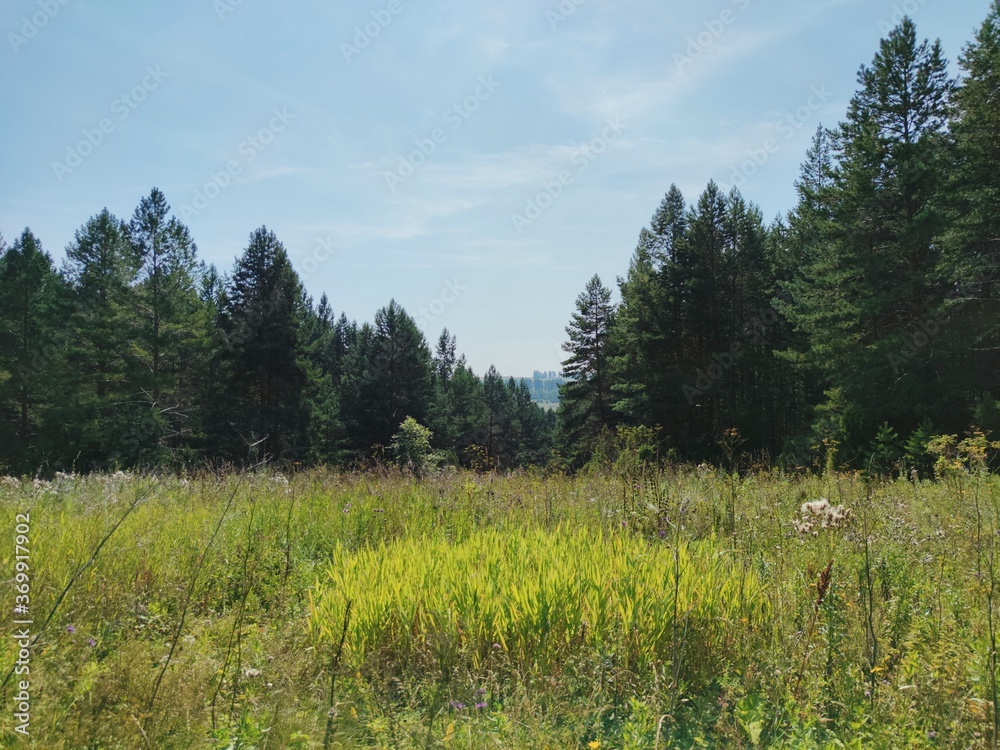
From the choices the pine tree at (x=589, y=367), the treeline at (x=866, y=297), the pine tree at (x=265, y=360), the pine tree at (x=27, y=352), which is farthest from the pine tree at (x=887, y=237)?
the pine tree at (x=27, y=352)

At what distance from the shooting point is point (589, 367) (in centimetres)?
3706

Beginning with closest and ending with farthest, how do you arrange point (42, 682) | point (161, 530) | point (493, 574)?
point (42, 682) < point (493, 574) < point (161, 530)

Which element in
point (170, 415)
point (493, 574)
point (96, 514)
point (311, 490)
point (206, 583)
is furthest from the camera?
point (170, 415)

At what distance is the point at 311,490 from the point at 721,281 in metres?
28.1

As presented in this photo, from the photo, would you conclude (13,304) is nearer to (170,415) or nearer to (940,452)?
(170,415)

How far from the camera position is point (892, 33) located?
1895 cm

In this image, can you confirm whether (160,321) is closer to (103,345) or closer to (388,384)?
(103,345)

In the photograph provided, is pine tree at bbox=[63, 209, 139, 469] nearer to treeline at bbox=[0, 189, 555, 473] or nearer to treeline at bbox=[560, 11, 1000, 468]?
treeline at bbox=[0, 189, 555, 473]

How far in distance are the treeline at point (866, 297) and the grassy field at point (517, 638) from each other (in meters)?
6.88

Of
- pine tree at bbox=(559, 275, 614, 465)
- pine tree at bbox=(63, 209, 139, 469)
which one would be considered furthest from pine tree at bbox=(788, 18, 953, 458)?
pine tree at bbox=(63, 209, 139, 469)

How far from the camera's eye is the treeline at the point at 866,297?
54.3ft

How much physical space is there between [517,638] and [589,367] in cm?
3477

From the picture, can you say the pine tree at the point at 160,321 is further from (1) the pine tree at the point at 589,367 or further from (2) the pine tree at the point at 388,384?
(1) the pine tree at the point at 589,367

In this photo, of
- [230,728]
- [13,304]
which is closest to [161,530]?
[230,728]
